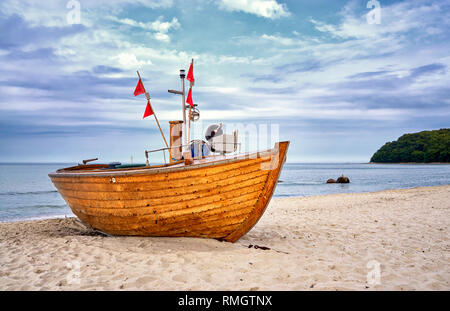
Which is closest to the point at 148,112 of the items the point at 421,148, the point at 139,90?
the point at 139,90

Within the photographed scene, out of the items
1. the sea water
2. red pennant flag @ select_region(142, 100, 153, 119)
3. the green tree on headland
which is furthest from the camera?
the green tree on headland

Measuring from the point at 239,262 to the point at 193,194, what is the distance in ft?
4.48

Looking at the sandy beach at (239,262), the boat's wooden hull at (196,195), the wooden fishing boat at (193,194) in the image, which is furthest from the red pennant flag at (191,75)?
the sandy beach at (239,262)

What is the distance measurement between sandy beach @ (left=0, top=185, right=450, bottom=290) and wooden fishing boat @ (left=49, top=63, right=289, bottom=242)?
322mm

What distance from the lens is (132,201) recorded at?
18.0 ft

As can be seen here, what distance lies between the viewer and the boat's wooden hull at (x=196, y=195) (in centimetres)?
510

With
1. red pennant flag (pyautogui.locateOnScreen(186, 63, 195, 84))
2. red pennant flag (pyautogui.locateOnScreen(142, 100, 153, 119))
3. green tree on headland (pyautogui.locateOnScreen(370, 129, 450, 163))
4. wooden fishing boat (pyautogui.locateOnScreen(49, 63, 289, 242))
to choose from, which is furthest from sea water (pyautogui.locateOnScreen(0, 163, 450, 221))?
green tree on headland (pyautogui.locateOnScreen(370, 129, 450, 163))

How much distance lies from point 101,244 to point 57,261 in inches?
38.7

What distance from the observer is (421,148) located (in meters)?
102

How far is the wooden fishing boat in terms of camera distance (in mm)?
5102

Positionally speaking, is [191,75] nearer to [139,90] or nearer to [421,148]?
[139,90]

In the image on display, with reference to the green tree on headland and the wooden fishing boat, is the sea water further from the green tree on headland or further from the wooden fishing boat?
the green tree on headland
